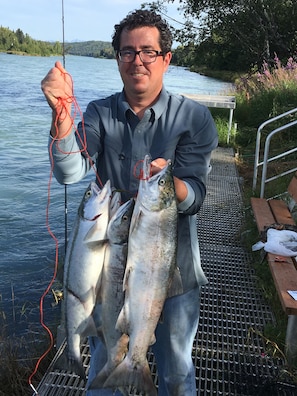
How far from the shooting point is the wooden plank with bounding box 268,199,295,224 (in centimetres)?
514

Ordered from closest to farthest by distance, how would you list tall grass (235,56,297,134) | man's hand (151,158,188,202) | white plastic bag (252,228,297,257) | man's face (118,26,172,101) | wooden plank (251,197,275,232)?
man's hand (151,158,188,202)
man's face (118,26,172,101)
white plastic bag (252,228,297,257)
wooden plank (251,197,275,232)
tall grass (235,56,297,134)

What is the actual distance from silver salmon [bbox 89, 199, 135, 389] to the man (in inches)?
10.3

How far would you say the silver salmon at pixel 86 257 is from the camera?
197 cm

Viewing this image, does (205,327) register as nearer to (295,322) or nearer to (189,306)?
(295,322)

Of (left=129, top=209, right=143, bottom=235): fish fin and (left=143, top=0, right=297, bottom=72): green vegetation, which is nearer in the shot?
(left=129, top=209, right=143, bottom=235): fish fin

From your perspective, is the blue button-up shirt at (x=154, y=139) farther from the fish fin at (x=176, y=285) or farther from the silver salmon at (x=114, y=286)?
the silver salmon at (x=114, y=286)

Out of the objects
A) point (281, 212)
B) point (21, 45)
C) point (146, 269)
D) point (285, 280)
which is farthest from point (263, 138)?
point (21, 45)

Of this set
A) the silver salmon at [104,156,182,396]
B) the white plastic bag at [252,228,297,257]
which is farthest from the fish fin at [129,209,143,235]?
the white plastic bag at [252,228,297,257]

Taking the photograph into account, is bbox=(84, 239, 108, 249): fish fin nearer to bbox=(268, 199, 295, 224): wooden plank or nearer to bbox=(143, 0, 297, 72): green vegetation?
bbox=(268, 199, 295, 224): wooden plank

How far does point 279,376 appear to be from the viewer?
315 cm

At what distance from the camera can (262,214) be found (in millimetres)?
5223

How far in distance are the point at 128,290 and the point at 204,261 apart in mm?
3019

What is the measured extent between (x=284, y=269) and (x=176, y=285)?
1851 mm

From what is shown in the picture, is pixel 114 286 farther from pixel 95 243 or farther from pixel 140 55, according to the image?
pixel 140 55
